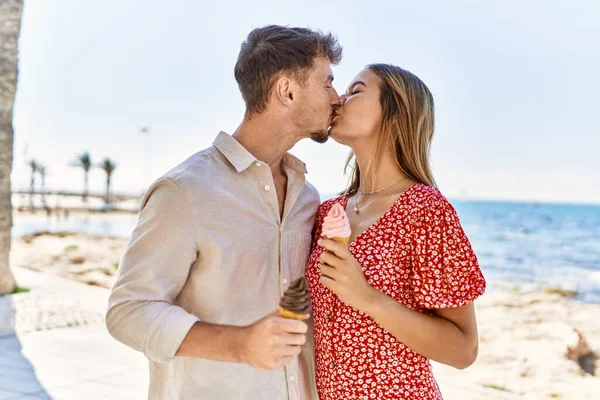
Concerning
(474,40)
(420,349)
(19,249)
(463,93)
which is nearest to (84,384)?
(420,349)

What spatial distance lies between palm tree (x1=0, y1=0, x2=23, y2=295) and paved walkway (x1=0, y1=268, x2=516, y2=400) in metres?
1.22

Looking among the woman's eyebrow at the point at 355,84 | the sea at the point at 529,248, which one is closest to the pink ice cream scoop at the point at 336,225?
the woman's eyebrow at the point at 355,84

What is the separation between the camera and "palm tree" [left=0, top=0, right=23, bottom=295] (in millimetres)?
10031

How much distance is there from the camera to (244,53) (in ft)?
7.89

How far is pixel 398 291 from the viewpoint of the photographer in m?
2.24

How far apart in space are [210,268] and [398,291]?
0.65 m

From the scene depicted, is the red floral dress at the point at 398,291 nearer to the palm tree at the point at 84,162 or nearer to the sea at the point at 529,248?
the sea at the point at 529,248

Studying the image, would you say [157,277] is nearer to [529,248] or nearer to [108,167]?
[529,248]

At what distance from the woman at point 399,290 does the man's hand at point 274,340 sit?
43cm

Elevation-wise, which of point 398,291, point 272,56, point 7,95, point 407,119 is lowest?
point 7,95

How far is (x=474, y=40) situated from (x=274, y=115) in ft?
195

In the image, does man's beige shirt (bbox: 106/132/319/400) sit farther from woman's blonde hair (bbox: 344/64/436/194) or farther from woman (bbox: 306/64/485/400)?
woman's blonde hair (bbox: 344/64/436/194)

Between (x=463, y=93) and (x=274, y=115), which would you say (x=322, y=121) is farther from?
(x=463, y=93)

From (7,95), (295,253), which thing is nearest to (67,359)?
(7,95)
